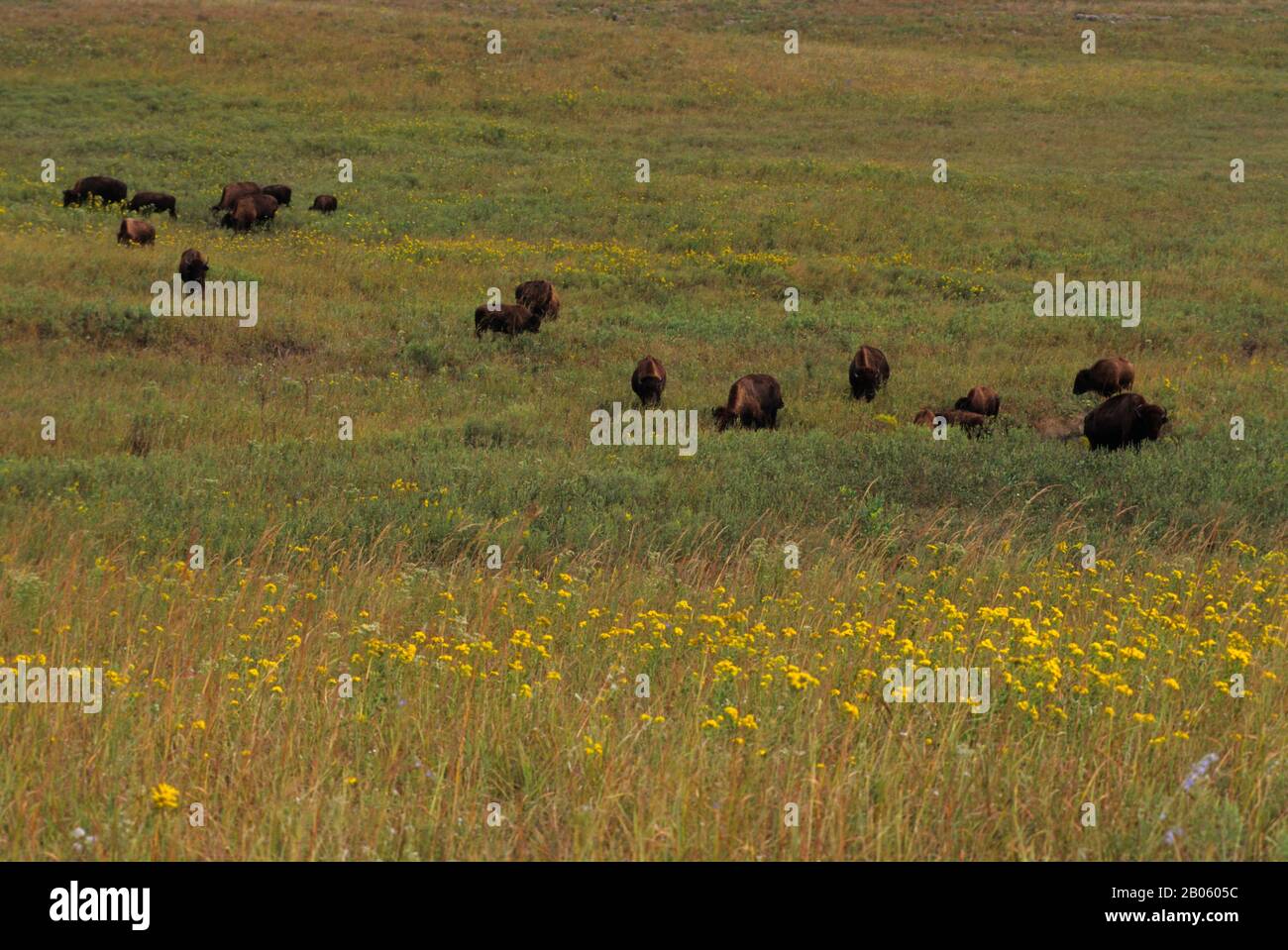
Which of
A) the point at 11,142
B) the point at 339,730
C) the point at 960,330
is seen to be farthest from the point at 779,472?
the point at 11,142

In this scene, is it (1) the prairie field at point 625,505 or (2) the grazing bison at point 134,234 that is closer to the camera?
(1) the prairie field at point 625,505

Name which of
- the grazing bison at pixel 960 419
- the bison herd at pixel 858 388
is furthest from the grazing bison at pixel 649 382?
the grazing bison at pixel 960 419

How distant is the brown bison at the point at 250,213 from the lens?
85.6ft

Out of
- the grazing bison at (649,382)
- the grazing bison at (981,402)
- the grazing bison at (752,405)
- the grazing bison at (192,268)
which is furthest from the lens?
the grazing bison at (192,268)

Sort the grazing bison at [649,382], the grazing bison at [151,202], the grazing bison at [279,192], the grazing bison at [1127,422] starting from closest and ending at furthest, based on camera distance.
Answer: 1. the grazing bison at [1127,422]
2. the grazing bison at [649,382]
3. the grazing bison at [151,202]
4. the grazing bison at [279,192]

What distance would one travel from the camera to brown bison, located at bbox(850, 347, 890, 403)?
1580 centimetres

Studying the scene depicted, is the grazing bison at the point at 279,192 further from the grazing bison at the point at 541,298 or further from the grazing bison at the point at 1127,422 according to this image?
the grazing bison at the point at 1127,422

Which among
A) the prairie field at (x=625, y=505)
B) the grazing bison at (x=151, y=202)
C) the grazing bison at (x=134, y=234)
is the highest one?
the grazing bison at (x=151, y=202)

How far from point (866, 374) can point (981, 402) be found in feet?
5.79

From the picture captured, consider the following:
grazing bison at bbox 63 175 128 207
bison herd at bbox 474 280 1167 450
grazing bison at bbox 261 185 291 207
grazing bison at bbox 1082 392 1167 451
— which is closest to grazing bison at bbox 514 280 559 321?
bison herd at bbox 474 280 1167 450

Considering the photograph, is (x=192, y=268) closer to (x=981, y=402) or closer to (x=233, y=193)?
(x=233, y=193)

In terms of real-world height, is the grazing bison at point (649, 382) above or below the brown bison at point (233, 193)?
below

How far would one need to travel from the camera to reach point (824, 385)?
54.6ft

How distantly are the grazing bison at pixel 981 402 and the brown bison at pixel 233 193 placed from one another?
18.9 m
